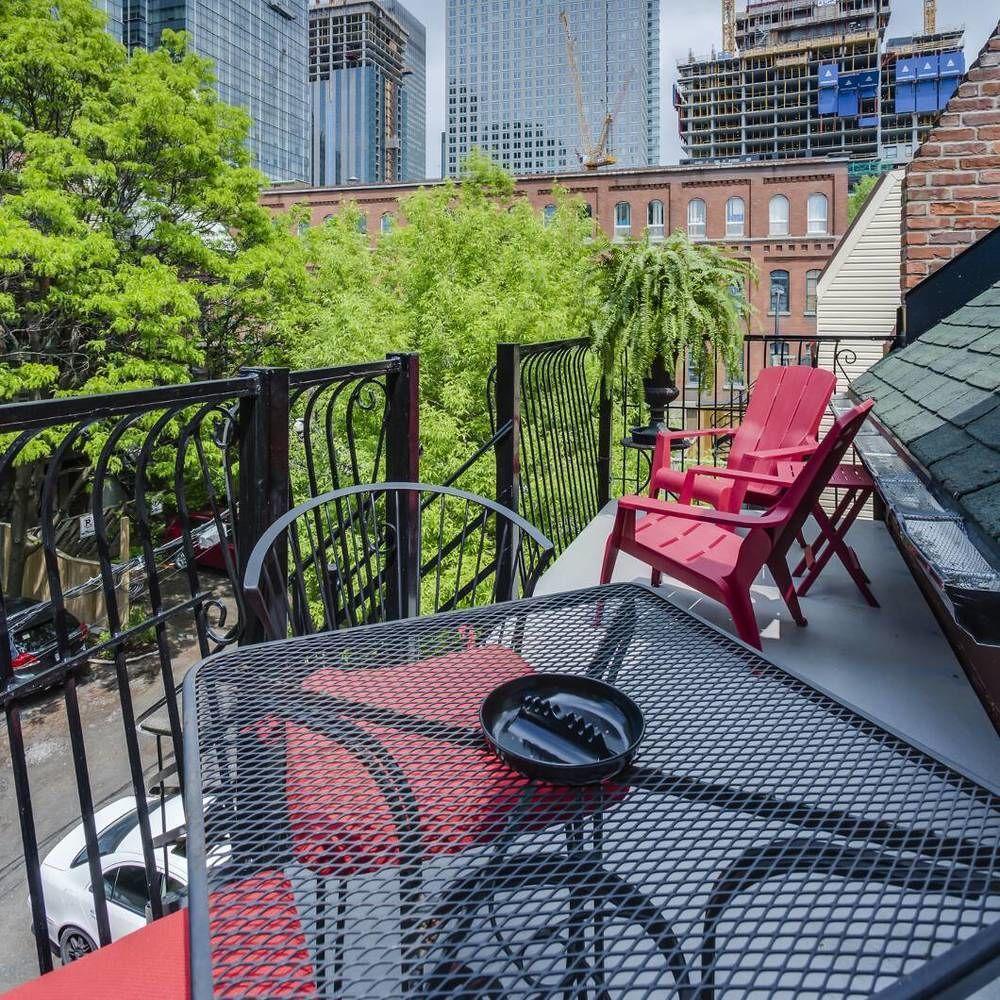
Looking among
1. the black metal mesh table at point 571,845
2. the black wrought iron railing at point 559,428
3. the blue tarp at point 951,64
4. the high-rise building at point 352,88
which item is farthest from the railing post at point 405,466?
the high-rise building at point 352,88

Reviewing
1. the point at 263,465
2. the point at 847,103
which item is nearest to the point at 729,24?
the point at 847,103

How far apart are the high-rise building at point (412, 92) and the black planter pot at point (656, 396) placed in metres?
141

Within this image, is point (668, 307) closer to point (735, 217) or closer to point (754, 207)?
point (754, 207)

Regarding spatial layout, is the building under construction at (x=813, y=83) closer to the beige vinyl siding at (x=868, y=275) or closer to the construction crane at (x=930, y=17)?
the construction crane at (x=930, y=17)

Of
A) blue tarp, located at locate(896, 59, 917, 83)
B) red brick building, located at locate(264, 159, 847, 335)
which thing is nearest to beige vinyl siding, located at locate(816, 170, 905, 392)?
red brick building, located at locate(264, 159, 847, 335)

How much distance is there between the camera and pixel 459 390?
1350 cm

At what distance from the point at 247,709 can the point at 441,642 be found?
41 centimetres

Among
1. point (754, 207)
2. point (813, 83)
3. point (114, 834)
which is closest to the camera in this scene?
point (114, 834)

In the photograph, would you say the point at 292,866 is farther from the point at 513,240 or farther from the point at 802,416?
the point at 513,240

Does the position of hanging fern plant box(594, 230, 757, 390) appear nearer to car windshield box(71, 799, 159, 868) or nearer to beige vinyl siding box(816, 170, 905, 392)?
car windshield box(71, 799, 159, 868)

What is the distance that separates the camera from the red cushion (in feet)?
3.34

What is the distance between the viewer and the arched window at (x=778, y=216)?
30.8m

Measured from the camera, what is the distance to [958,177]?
14.5ft

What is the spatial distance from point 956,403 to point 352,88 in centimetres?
13800
